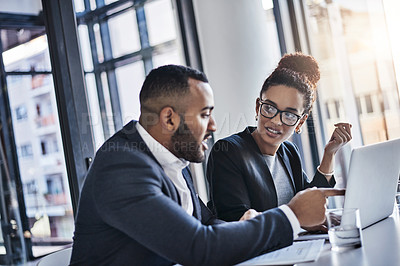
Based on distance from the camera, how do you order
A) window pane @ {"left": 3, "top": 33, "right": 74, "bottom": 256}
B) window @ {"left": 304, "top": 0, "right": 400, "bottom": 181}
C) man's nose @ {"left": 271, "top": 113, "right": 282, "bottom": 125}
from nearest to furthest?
man's nose @ {"left": 271, "top": 113, "right": 282, "bottom": 125}
window @ {"left": 304, "top": 0, "right": 400, "bottom": 181}
window pane @ {"left": 3, "top": 33, "right": 74, "bottom": 256}

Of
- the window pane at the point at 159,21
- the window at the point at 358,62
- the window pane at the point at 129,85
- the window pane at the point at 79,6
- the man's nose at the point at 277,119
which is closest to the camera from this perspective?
the man's nose at the point at 277,119

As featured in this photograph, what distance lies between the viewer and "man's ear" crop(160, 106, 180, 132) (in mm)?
1506

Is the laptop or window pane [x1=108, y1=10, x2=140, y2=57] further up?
window pane [x1=108, y1=10, x2=140, y2=57]

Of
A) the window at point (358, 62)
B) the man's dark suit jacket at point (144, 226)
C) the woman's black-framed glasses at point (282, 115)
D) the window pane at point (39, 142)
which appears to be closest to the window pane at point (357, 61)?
the window at point (358, 62)

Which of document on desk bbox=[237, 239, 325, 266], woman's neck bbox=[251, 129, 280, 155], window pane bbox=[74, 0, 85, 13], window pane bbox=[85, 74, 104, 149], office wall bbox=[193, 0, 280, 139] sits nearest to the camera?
document on desk bbox=[237, 239, 325, 266]

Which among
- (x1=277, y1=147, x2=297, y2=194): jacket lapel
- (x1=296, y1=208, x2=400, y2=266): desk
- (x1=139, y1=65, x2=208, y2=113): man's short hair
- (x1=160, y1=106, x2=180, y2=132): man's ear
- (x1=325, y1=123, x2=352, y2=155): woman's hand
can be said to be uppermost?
(x1=139, y1=65, x2=208, y2=113): man's short hair

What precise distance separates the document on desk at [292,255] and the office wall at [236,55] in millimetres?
2404

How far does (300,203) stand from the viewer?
4.45ft

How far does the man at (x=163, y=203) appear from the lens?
1209mm

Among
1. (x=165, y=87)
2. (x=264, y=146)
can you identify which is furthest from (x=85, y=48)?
(x=165, y=87)

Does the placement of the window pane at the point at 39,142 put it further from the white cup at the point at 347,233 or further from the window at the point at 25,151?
the white cup at the point at 347,233

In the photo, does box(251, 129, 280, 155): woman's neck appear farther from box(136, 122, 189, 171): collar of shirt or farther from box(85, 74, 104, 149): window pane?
box(85, 74, 104, 149): window pane

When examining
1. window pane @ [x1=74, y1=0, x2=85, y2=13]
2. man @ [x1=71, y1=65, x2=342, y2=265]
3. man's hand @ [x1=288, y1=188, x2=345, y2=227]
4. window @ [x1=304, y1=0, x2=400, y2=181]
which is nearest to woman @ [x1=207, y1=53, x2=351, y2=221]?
man @ [x1=71, y1=65, x2=342, y2=265]

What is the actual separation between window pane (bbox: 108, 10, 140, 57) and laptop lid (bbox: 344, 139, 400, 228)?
2.79m
